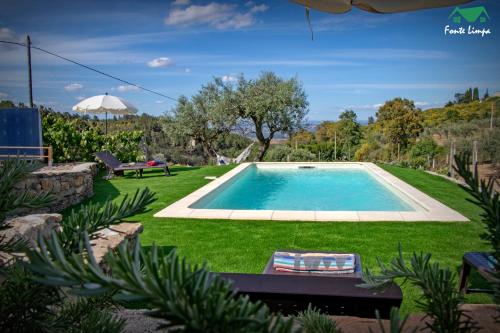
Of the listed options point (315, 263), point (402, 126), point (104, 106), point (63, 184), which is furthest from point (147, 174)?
point (402, 126)

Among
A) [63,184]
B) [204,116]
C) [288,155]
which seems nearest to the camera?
[63,184]

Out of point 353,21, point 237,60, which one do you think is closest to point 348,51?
point 353,21

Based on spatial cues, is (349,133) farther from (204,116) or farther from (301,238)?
(301,238)

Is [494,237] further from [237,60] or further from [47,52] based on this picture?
[237,60]

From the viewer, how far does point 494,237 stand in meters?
0.73

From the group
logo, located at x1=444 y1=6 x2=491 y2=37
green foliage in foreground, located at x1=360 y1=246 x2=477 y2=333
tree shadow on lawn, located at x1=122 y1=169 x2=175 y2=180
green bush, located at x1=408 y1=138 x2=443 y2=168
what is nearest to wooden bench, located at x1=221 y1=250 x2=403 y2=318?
green foliage in foreground, located at x1=360 y1=246 x2=477 y2=333

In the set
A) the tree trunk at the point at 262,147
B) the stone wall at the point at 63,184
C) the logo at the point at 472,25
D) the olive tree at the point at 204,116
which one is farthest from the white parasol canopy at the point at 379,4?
the logo at the point at 472,25

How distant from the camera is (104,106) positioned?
1416 centimetres

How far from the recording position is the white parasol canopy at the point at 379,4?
3.83m

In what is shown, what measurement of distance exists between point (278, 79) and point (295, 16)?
39.9 feet

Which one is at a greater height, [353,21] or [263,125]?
[353,21]

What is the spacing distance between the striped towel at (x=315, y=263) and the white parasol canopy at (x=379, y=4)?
8.12ft

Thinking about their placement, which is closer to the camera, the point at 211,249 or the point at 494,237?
the point at 494,237

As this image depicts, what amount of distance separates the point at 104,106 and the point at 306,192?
8.00 metres
